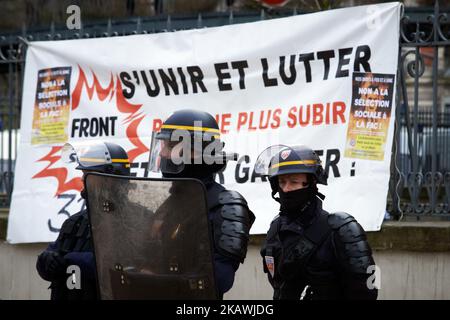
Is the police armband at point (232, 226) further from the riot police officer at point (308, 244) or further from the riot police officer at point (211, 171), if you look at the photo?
the riot police officer at point (308, 244)

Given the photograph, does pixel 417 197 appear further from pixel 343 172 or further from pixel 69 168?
pixel 69 168

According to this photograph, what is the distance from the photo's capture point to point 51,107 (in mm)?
8148

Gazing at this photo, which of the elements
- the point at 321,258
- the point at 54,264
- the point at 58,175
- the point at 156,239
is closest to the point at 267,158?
the point at 321,258

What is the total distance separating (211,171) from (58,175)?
4.09 m

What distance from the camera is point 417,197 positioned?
7008 mm

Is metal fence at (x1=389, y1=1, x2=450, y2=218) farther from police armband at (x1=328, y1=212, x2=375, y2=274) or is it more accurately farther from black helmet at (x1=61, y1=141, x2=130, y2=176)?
police armband at (x1=328, y1=212, x2=375, y2=274)

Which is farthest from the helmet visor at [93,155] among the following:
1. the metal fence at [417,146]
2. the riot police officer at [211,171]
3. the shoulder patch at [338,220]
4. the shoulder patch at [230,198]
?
the metal fence at [417,146]

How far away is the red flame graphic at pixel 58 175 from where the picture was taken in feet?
25.7

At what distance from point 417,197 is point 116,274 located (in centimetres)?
376

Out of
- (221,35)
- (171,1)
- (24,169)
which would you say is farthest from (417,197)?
(171,1)

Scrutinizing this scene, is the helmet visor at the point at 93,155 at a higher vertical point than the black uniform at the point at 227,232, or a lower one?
higher

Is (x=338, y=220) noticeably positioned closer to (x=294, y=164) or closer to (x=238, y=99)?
(x=294, y=164)

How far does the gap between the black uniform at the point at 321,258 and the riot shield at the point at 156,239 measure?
763 mm

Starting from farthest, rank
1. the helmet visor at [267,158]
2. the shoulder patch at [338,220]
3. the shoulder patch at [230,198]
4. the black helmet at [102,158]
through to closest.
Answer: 1. the black helmet at [102,158]
2. the helmet visor at [267,158]
3. the shoulder patch at [338,220]
4. the shoulder patch at [230,198]
